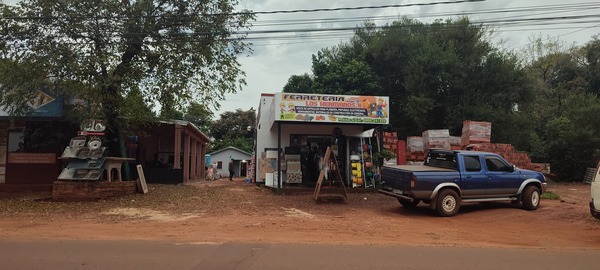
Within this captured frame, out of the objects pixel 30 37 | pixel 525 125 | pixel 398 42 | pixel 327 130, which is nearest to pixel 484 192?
pixel 327 130

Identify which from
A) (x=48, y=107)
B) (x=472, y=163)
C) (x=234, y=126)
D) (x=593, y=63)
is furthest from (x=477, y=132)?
(x=234, y=126)

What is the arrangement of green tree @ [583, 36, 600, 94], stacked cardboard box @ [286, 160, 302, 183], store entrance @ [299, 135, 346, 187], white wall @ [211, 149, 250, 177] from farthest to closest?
white wall @ [211, 149, 250, 177], green tree @ [583, 36, 600, 94], store entrance @ [299, 135, 346, 187], stacked cardboard box @ [286, 160, 302, 183]

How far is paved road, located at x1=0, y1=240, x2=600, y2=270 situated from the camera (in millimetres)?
6277

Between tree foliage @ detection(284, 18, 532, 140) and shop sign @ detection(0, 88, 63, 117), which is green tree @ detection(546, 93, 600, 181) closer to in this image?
tree foliage @ detection(284, 18, 532, 140)

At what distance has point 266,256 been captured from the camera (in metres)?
6.85

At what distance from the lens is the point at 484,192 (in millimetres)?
12867

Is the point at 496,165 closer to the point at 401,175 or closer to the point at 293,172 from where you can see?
the point at 401,175

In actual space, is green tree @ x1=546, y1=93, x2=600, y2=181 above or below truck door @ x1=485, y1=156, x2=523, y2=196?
above

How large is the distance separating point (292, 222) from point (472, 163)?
5815 mm

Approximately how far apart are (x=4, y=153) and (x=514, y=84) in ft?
95.3

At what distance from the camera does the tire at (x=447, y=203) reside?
1220cm

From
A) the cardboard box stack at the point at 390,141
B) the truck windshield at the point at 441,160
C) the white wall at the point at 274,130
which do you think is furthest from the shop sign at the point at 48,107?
the cardboard box stack at the point at 390,141

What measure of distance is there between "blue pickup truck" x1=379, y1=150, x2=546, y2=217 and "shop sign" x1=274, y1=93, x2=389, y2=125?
362 centimetres

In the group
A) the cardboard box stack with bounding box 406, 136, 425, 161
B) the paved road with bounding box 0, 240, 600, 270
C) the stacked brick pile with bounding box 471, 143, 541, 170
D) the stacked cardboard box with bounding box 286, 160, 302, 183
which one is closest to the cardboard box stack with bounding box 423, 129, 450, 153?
the cardboard box stack with bounding box 406, 136, 425, 161
